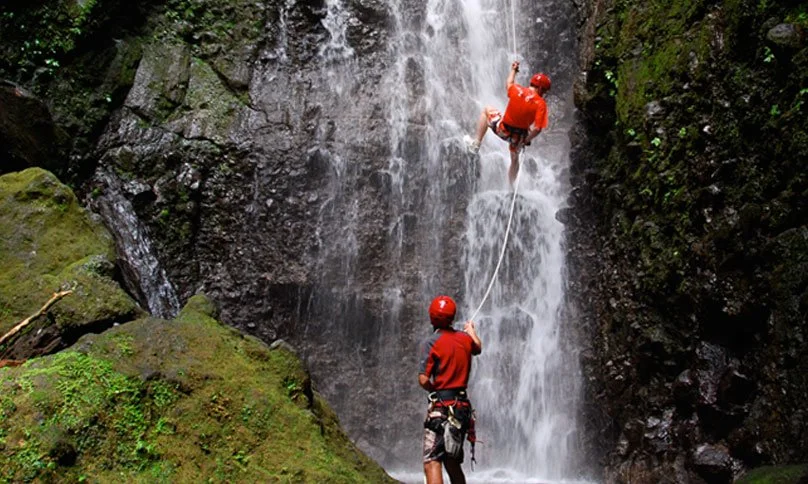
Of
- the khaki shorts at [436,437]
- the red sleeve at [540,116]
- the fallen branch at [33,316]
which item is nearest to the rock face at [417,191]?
the red sleeve at [540,116]

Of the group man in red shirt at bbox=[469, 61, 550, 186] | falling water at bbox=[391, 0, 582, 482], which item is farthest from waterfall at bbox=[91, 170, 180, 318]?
man in red shirt at bbox=[469, 61, 550, 186]

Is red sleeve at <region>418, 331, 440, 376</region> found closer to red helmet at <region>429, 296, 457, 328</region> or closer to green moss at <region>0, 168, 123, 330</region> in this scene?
red helmet at <region>429, 296, 457, 328</region>

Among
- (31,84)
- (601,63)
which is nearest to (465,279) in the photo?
(601,63)

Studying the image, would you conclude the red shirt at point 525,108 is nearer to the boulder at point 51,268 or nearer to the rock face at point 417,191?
the rock face at point 417,191

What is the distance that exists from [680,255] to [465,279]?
13.7 ft

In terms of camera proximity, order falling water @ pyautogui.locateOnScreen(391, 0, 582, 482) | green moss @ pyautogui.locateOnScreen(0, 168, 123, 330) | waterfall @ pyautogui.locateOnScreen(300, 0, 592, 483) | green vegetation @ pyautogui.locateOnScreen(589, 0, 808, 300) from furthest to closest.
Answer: waterfall @ pyautogui.locateOnScreen(300, 0, 592, 483) → falling water @ pyautogui.locateOnScreen(391, 0, 582, 482) → green vegetation @ pyautogui.locateOnScreen(589, 0, 808, 300) → green moss @ pyautogui.locateOnScreen(0, 168, 123, 330)

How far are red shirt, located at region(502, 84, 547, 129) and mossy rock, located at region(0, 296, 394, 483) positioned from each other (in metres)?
4.47

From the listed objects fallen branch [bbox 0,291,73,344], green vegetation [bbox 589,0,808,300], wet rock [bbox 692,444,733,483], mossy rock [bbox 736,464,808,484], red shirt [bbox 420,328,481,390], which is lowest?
wet rock [bbox 692,444,733,483]

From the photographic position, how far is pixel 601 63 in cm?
992

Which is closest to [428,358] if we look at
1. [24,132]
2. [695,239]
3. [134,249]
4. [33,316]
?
[33,316]

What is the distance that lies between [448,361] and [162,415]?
204 centimetres

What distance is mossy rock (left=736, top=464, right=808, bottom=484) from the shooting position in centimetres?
469

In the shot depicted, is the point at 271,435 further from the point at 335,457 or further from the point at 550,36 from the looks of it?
the point at 550,36

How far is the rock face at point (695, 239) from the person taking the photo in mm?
6148
